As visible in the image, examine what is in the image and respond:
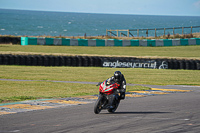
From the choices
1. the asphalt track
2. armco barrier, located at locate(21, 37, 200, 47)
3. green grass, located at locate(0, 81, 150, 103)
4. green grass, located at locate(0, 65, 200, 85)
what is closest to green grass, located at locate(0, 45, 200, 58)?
armco barrier, located at locate(21, 37, 200, 47)

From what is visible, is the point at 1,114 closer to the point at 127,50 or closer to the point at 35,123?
the point at 35,123

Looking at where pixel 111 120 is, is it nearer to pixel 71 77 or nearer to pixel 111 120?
pixel 111 120

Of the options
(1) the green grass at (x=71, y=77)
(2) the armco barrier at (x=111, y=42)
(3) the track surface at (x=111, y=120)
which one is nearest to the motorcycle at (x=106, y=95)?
(3) the track surface at (x=111, y=120)

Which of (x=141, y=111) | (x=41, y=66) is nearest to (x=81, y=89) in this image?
(x=141, y=111)

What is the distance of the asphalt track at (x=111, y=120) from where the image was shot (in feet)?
26.2

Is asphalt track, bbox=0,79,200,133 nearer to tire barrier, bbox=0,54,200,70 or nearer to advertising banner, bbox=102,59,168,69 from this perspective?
advertising banner, bbox=102,59,168,69

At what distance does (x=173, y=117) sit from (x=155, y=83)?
36.7 ft

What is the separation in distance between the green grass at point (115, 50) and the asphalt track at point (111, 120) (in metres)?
23.2

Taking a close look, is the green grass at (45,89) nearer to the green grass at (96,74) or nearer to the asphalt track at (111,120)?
the green grass at (96,74)

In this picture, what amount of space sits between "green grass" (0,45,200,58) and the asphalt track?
23220 mm

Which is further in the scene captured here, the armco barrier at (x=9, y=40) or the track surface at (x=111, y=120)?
the armco barrier at (x=9, y=40)

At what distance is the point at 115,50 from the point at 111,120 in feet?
95.8

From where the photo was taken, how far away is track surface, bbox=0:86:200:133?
7996 mm

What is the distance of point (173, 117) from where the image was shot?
379 inches
